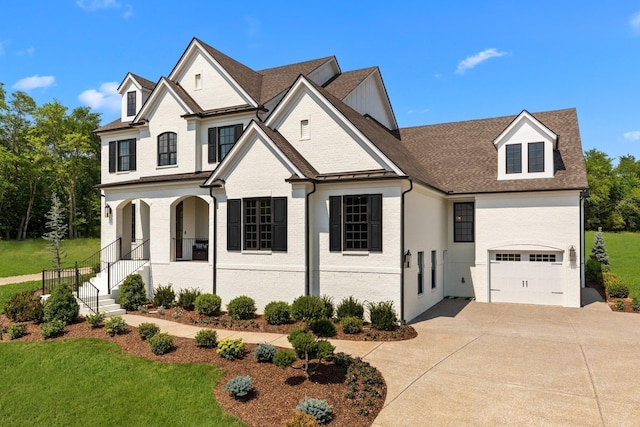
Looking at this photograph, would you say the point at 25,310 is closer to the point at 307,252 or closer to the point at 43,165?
Result: the point at 307,252

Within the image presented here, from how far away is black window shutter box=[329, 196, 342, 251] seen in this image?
1544 centimetres

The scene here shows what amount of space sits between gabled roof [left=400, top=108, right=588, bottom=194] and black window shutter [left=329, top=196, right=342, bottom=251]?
21.7ft

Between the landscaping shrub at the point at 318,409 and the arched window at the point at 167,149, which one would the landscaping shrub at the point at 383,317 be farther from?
the arched window at the point at 167,149

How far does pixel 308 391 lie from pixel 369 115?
55.3ft

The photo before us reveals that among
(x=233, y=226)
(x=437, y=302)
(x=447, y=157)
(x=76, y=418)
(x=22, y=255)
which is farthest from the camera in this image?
(x=22, y=255)

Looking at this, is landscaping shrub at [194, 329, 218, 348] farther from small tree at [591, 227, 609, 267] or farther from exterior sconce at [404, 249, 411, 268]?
small tree at [591, 227, 609, 267]

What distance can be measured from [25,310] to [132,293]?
3.66 meters

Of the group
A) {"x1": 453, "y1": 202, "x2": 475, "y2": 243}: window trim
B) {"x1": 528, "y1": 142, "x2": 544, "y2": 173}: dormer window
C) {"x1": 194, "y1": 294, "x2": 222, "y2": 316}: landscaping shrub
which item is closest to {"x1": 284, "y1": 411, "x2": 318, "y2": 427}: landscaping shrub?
{"x1": 194, "y1": 294, "x2": 222, "y2": 316}: landscaping shrub

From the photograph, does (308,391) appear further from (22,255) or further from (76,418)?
(22,255)

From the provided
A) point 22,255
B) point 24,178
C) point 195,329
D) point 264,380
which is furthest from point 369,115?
point 24,178

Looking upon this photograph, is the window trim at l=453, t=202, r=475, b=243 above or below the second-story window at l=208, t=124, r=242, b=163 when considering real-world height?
below

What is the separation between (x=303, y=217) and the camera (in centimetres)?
1556

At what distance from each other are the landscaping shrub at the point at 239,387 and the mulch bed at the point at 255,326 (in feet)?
15.3

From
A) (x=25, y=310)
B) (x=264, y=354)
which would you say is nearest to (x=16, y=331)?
(x=25, y=310)
